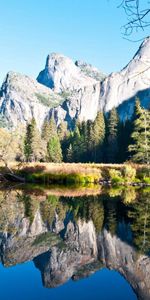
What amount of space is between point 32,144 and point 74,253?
71300 mm

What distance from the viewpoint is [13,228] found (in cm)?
1375

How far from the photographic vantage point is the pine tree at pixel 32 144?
81688mm

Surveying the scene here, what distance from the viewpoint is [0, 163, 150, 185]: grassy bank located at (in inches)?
1481

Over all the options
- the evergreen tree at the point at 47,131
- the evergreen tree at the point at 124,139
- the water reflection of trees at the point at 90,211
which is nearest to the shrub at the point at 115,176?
the water reflection of trees at the point at 90,211

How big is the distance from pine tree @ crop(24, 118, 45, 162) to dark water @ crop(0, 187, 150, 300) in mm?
63305

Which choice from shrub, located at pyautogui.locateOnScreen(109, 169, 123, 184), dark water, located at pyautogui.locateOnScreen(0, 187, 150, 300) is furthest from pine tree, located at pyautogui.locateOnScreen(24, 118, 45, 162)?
dark water, located at pyautogui.locateOnScreen(0, 187, 150, 300)

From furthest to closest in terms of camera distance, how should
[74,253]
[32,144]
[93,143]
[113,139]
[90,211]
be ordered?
[93,143] → [32,144] → [113,139] → [90,211] → [74,253]

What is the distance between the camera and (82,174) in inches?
1491

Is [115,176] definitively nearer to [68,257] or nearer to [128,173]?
[128,173]

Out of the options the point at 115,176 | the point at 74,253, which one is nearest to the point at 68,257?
the point at 74,253

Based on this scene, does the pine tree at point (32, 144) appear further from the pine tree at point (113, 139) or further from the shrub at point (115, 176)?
the shrub at point (115, 176)

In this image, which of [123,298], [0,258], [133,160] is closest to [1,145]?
[133,160]

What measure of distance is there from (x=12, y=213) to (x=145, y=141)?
28443mm

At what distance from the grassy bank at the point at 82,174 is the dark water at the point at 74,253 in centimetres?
1863
